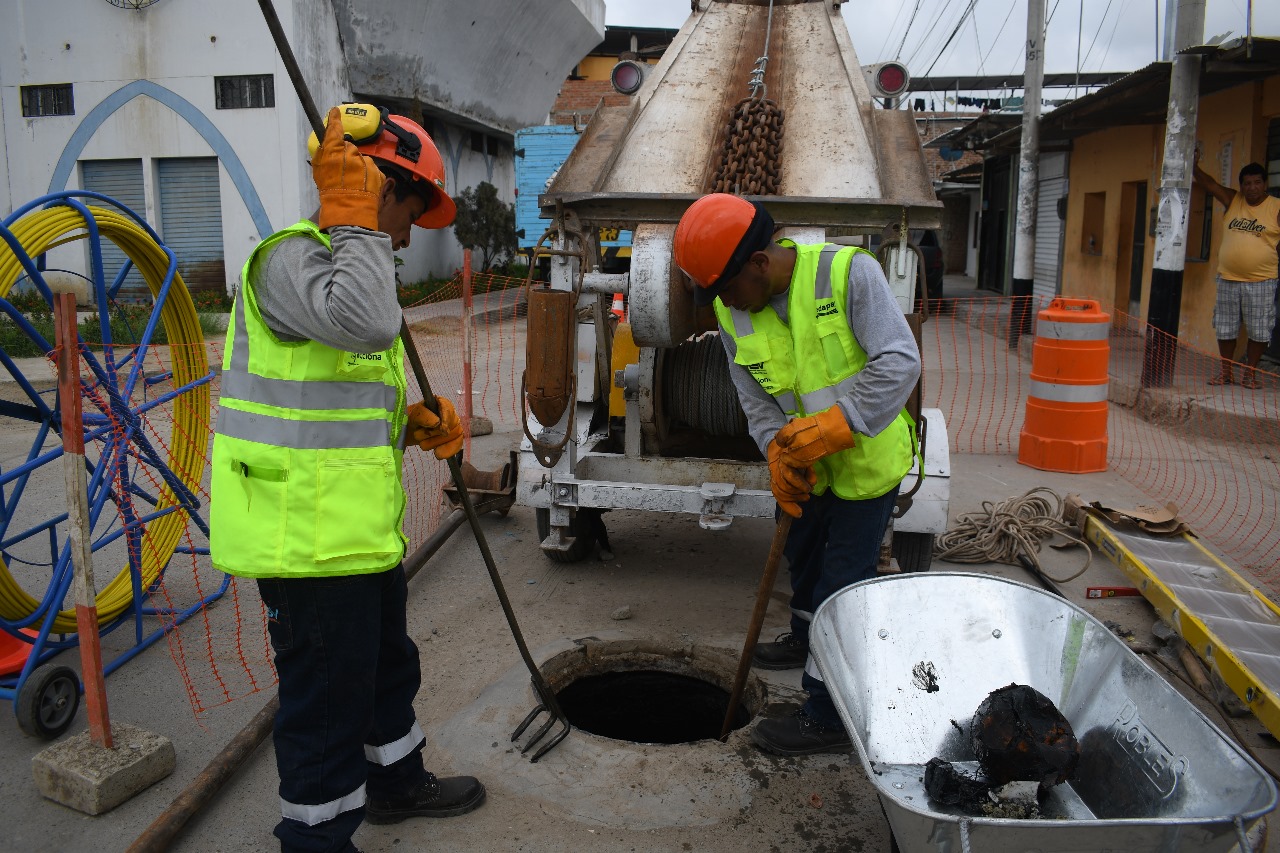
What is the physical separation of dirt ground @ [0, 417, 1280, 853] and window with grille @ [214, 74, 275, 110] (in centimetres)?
1297

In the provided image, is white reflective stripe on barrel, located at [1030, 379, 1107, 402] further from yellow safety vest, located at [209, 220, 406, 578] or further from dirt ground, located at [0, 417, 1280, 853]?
yellow safety vest, located at [209, 220, 406, 578]

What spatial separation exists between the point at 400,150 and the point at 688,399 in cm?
227

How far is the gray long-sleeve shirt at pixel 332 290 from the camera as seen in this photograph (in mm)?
2242

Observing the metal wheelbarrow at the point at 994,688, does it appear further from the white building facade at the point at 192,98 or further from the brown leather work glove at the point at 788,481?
the white building facade at the point at 192,98

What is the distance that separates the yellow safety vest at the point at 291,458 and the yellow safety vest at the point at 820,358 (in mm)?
1301

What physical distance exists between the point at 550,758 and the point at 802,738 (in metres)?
0.87

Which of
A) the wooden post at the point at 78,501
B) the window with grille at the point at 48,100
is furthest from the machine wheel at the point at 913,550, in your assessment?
the window with grille at the point at 48,100

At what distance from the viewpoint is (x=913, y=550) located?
182 inches

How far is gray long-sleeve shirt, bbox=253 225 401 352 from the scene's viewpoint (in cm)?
224

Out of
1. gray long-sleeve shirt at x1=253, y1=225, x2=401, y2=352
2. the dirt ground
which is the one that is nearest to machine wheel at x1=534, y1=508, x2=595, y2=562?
the dirt ground

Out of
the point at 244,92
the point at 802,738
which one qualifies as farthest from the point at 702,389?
the point at 244,92

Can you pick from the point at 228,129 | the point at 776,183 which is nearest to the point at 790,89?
the point at 776,183

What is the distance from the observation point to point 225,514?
95.7 inches

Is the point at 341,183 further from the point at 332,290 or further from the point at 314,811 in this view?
the point at 314,811
